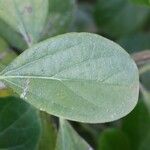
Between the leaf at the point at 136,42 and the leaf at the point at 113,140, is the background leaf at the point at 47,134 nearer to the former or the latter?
the leaf at the point at 113,140

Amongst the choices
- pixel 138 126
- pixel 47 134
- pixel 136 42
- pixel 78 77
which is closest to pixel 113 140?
pixel 138 126

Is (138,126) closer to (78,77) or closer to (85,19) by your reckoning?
(78,77)

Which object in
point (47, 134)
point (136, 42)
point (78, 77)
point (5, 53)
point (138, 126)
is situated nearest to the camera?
point (78, 77)

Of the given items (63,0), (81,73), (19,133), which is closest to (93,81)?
(81,73)

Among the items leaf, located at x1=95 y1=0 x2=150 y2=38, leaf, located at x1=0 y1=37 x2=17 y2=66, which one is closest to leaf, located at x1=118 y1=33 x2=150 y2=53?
leaf, located at x1=95 y1=0 x2=150 y2=38

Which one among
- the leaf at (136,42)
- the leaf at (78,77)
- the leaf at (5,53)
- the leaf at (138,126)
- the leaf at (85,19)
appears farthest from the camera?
the leaf at (85,19)

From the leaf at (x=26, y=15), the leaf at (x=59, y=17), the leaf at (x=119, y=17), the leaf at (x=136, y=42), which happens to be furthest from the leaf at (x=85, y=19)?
the leaf at (x=26, y=15)
